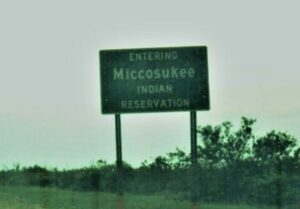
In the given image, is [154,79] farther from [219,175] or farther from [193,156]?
[219,175]

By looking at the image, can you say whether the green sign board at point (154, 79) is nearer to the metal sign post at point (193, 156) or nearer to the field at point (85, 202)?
the metal sign post at point (193, 156)

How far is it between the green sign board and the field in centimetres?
286

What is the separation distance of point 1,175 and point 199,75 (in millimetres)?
23276

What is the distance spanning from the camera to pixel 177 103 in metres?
24.7

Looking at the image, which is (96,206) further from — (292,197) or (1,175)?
(1,175)

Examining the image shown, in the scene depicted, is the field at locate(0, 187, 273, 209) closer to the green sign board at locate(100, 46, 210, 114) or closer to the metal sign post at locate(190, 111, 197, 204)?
the metal sign post at locate(190, 111, 197, 204)

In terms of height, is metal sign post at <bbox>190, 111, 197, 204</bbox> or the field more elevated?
metal sign post at <bbox>190, 111, 197, 204</bbox>

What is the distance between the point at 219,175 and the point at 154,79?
8.92 meters

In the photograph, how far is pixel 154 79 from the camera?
80.6 ft

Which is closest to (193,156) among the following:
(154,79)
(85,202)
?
(154,79)

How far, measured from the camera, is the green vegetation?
31281 millimetres

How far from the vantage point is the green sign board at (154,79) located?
80.5ft

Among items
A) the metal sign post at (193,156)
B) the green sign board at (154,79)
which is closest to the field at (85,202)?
the metal sign post at (193,156)

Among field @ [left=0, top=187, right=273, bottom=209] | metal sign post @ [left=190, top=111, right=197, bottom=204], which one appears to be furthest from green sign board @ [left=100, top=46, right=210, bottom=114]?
field @ [left=0, top=187, right=273, bottom=209]
